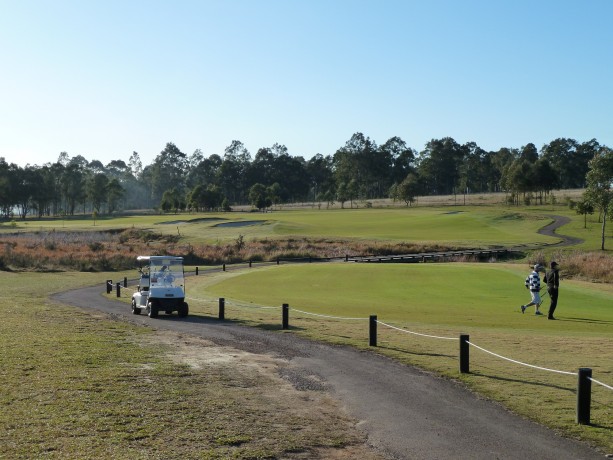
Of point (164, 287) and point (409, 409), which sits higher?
point (164, 287)

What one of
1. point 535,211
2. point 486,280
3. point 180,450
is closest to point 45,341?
point 180,450

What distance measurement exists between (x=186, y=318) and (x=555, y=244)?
6332cm

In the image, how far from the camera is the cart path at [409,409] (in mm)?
10812

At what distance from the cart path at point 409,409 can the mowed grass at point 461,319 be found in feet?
1.93

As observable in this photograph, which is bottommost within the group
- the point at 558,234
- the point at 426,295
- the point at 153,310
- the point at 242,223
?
the point at 426,295

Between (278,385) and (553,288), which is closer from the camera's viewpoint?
(278,385)

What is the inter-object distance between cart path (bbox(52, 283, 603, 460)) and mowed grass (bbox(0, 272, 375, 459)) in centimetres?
60

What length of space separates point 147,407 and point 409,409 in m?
4.91

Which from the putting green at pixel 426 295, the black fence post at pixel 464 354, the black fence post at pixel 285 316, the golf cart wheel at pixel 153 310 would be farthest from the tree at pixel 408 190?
the black fence post at pixel 464 354

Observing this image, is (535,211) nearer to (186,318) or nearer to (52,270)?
(52,270)

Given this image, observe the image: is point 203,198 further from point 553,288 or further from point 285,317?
point 285,317

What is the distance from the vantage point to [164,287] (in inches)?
1157

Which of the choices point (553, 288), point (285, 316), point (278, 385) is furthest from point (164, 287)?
point (553, 288)

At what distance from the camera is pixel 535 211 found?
415 feet
